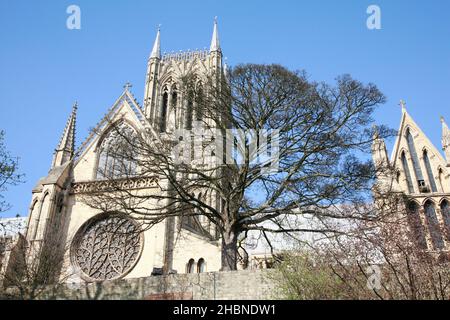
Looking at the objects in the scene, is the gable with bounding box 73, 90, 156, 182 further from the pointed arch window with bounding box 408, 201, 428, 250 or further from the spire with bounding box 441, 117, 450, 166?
the spire with bounding box 441, 117, 450, 166

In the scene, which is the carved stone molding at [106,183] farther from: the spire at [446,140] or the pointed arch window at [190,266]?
the spire at [446,140]

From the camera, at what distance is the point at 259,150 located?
1580 centimetres

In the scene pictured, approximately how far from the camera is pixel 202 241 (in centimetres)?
2062

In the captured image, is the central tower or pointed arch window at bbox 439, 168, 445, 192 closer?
pointed arch window at bbox 439, 168, 445, 192

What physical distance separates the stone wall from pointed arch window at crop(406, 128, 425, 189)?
2074 cm

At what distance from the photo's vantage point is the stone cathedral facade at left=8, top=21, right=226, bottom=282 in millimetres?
20219

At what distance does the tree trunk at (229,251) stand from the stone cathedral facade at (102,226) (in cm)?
358

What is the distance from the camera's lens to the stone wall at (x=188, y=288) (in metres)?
12.7

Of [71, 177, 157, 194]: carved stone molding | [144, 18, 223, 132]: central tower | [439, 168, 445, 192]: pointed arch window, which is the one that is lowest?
Answer: [71, 177, 157, 194]: carved stone molding

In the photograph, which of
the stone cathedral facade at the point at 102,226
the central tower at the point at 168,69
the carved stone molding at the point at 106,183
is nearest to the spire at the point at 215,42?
the central tower at the point at 168,69

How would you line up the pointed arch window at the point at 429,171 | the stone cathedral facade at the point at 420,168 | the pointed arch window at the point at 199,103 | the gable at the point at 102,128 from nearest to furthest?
1. the pointed arch window at the point at 199,103
2. the gable at the point at 102,128
3. the stone cathedral facade at the point at 420,168
4. the pointed arch window at the point at 429,171

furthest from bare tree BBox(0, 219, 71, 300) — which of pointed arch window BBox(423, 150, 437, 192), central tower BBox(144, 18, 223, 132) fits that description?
pointed arch window BBox(423, 150, 437, 192)

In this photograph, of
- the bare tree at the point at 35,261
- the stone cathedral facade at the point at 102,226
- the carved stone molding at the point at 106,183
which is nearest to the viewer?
the bare tree at the point at 35,261
